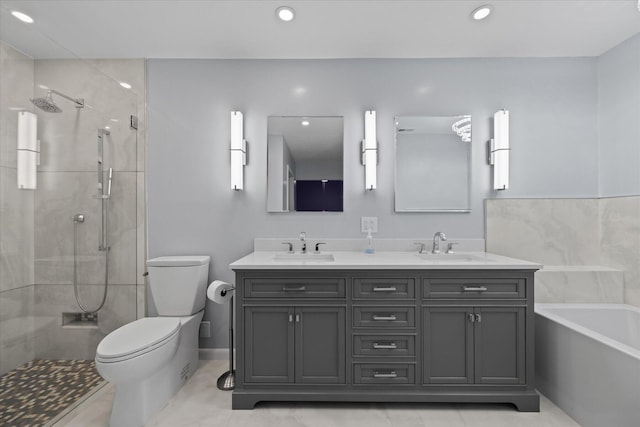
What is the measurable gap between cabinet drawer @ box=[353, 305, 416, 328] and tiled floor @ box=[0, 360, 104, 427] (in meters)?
1.78

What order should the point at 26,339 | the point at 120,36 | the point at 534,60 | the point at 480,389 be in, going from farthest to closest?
the point at 534,60
the point at 120,36
the point at 480,389
the point at 26,339

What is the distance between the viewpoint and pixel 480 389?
185 cm

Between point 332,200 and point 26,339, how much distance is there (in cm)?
208

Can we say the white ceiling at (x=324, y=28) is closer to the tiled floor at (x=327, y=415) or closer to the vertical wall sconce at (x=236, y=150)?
the vertical wall sconce at (x=236, y=150)

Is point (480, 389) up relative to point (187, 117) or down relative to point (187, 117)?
down

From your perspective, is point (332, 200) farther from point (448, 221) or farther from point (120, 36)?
point (120, 36)

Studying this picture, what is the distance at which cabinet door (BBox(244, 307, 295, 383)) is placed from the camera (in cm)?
186

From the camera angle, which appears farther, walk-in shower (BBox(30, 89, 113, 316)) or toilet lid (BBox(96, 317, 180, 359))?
walk-in shower (BBox(30, 89, 113, 316))

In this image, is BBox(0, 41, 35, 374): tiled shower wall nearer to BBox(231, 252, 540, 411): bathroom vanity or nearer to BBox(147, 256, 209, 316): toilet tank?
BBox(147, 256, 209, 316): toilet tank

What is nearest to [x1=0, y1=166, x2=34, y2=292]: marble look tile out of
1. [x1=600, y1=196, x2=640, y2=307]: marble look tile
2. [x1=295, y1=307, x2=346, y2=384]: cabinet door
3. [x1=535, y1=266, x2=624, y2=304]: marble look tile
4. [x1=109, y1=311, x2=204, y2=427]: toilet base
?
[x1=109, y1=311, x2=204, y2=427]: toilet base

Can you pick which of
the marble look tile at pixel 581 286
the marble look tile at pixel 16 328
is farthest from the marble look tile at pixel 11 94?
the marble look tile at pixel 581 286

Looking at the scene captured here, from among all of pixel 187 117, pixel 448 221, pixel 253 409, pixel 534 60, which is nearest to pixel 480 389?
pixel 448 221

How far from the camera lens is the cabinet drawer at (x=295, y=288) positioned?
188cm

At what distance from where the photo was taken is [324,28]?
2.17 m
